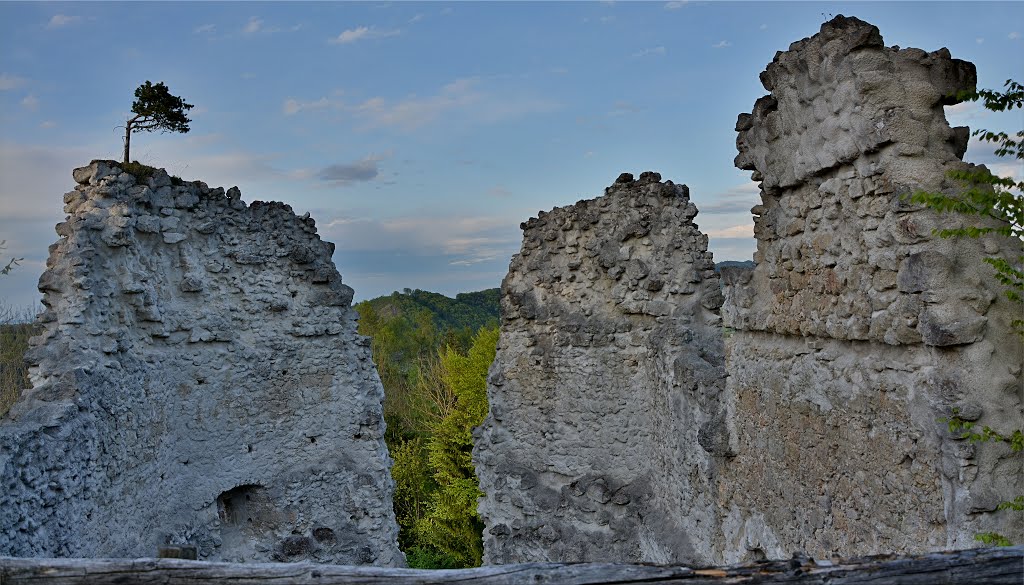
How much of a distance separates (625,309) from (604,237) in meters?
0.92

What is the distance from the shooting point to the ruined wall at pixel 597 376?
27.9 ft

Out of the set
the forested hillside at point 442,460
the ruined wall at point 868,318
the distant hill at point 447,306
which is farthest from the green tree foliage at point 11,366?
the distant hill at point 447,306

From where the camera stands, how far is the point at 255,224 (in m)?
9.17

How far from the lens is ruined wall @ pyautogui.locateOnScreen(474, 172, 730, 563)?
851cm

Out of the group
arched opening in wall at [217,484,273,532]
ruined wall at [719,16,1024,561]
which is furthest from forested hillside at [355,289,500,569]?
ruined wall at [719,16,1024,561]

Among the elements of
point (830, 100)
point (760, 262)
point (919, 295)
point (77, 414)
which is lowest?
point (77, 414)

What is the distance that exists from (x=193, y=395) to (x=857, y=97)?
7.15 meters

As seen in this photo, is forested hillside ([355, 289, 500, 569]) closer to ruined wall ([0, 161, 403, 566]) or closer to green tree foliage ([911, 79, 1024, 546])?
ruined wall ([0, 161, 403, 566])

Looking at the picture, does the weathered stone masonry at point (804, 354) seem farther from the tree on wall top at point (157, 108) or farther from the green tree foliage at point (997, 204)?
the tree on wall top at point (157, 108)

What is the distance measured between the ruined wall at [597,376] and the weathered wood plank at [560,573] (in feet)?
16.8

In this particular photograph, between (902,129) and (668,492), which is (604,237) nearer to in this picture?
(668,492)

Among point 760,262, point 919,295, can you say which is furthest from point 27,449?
point 919,295

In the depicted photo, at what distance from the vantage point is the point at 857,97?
13.9 feet

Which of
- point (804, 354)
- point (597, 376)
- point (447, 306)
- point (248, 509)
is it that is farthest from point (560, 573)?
point (447, 306)
